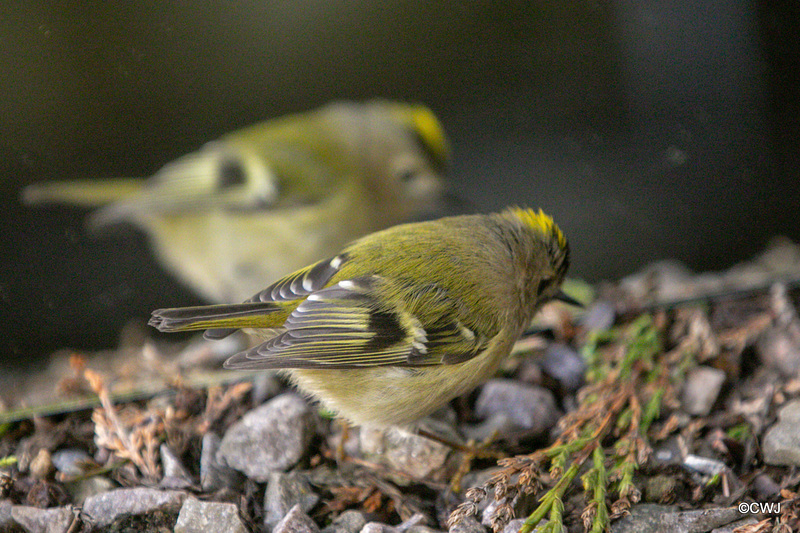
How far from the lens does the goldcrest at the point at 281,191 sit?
1835 mm

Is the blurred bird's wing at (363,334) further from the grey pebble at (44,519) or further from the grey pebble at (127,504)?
the grey pebble at (44,519)

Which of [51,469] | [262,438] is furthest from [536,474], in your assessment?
[51,469]

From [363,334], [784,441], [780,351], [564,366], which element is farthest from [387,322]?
[780,351]

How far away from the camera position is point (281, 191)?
1.89m

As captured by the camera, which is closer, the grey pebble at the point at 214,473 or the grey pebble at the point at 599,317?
the grey pebble at the point at 214,473

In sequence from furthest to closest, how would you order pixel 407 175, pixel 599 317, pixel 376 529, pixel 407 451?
pixel 407 175 < pixel 599 317 < pixel 407 451 < pixel 376 529

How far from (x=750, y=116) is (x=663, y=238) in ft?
1.36

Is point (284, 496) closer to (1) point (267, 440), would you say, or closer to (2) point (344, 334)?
(1) point (267, 440)

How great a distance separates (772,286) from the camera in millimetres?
1719

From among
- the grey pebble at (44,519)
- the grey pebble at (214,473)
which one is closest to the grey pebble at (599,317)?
the grey pebble at (214,473)

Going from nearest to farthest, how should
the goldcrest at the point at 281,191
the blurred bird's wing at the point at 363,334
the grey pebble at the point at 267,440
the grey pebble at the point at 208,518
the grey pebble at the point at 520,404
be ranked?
the grey pebble at the point at 208,518
the blurred bird's wing at the point at 363,334
the grey pebble at the point at 267,440
the grey pebble at the point at 520,404
the goldcrest at the point at 281,191

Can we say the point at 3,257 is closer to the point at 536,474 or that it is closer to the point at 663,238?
the point at 536,474

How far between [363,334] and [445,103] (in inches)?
39.3

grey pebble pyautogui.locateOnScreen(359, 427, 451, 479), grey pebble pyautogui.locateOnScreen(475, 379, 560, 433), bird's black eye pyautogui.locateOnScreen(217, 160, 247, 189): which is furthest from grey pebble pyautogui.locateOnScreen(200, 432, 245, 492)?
bird's black eye pyautogui.locateOnScreen(217, 160, 247, 189)
